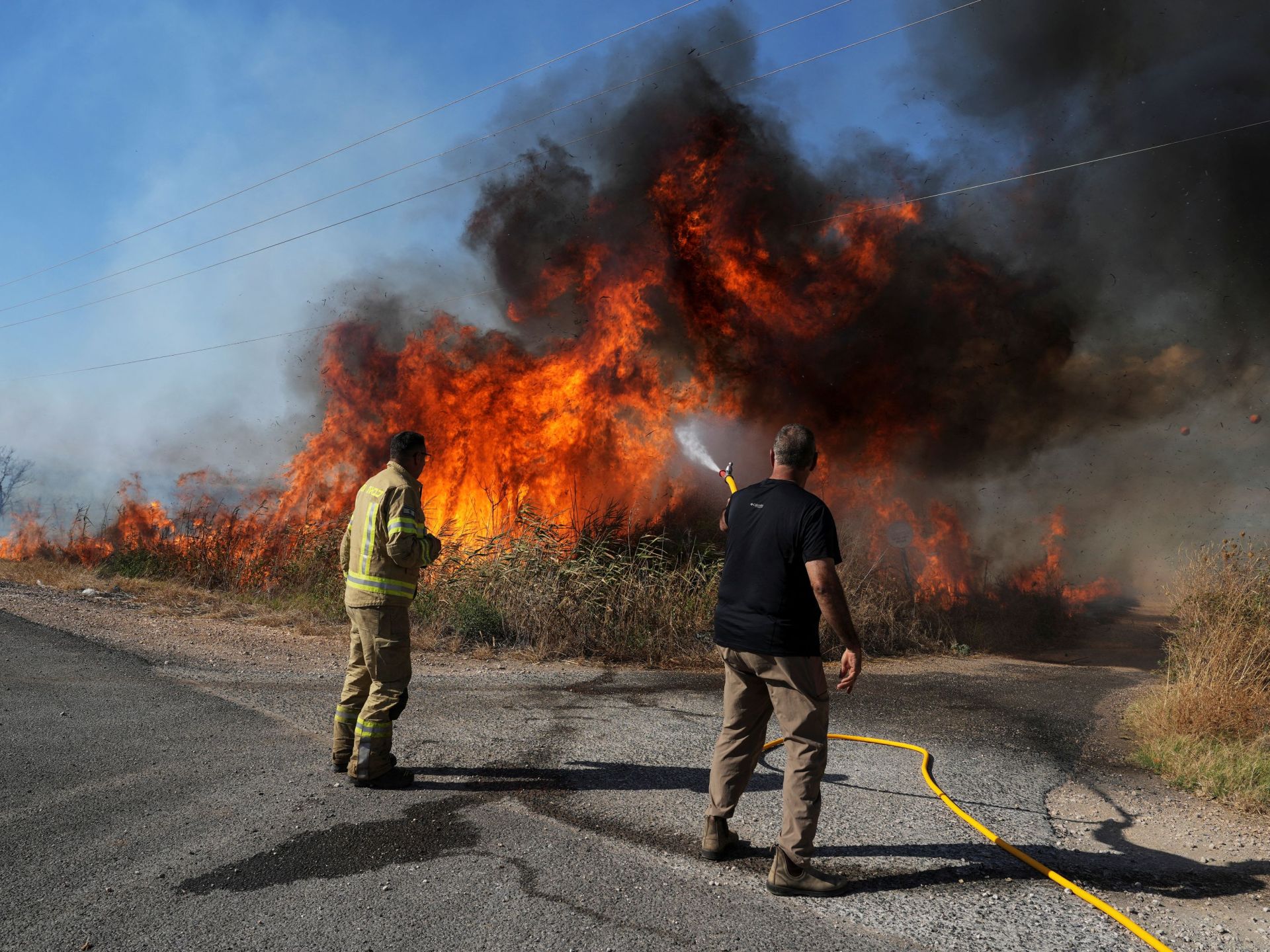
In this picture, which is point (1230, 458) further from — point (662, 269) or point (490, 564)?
point (490, 564)

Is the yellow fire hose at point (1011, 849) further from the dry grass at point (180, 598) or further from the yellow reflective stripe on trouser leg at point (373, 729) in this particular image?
the dry grass at point (180, 598)

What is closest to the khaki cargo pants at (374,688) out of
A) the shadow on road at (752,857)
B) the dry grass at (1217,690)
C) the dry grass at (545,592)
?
the shadow on road at (752,857)

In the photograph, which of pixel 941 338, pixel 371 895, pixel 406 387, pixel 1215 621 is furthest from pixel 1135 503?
pixel 371 895

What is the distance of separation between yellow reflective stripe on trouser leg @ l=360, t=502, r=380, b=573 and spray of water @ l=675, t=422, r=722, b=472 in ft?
35.4

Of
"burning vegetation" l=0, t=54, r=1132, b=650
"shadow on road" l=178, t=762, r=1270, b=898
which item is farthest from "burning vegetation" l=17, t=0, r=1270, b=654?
"shadow on road" l=178, t=762, r=1270, b=898

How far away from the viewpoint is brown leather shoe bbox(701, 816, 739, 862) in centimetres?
362

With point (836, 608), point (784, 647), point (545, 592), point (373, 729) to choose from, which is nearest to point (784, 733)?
point (784, 647)

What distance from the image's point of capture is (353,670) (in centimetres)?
466

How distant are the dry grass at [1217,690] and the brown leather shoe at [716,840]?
3.20 meters

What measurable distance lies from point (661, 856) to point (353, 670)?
6.88 feet

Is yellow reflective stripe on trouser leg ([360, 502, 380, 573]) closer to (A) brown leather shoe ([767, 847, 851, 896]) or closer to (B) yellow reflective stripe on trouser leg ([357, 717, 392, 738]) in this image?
(B) yellow reflective stripe on trouser leg ([357, 717, 392, 738])

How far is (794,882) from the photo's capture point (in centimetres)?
330

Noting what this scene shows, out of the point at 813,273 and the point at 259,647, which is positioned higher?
the point at 813,273

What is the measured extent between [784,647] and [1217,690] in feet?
14.4
